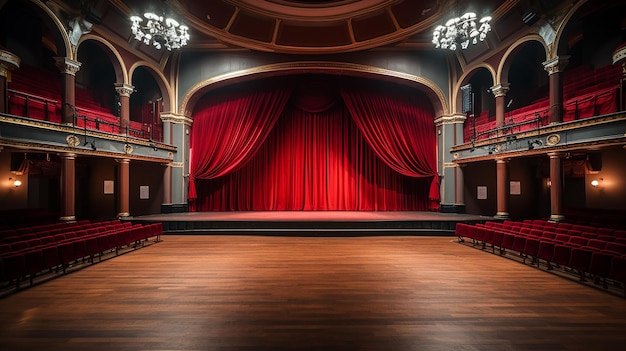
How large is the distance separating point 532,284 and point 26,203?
14.6 meters

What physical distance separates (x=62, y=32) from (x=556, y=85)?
13.1 metres

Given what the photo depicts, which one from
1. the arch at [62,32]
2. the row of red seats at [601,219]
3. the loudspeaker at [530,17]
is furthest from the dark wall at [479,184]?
the arch at [62,32]

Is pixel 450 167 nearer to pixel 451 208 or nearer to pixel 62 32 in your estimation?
pixel 451 208

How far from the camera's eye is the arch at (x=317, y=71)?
34.9 ft

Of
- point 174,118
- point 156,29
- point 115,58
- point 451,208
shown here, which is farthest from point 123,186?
point 451,208

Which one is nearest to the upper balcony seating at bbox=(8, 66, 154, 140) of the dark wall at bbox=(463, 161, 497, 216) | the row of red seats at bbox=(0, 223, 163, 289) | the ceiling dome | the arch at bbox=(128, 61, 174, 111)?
the arch at bbox=(128, 61, 174, 111)

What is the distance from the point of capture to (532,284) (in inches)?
164

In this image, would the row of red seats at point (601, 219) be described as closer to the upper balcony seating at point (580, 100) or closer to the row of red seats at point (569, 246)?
the row of red seats at point (569, 246)

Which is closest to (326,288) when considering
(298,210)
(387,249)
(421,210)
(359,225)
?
(387,249)

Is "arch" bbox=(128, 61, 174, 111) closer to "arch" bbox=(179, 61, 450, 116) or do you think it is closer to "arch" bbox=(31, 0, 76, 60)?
"arch" bbox=(179, 61, 450, 116)

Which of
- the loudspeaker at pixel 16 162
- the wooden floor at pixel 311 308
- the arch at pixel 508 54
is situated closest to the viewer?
the wooden floor at pixel 311 308

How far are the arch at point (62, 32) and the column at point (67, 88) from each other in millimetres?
173

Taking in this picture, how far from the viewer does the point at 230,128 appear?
444 inches

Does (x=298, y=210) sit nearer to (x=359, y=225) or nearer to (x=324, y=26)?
(x=359, y=225)
